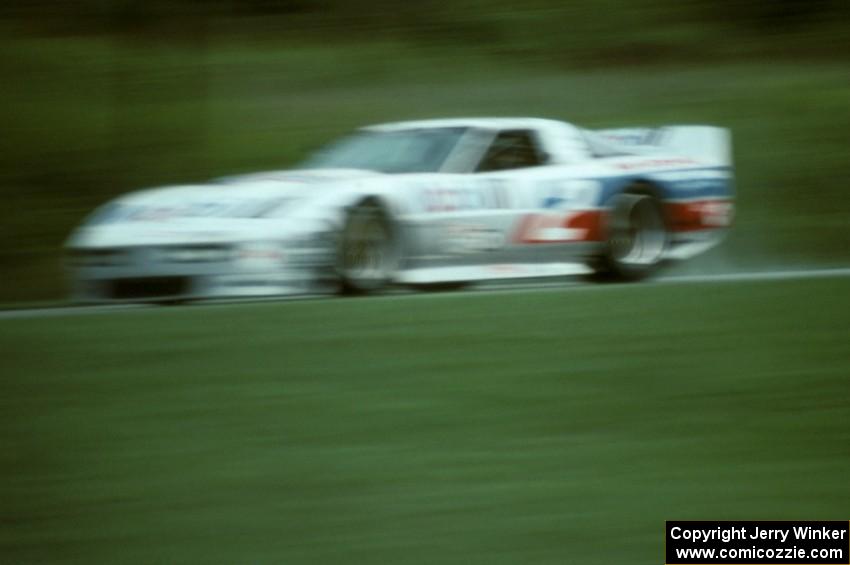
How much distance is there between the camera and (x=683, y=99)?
1947cm

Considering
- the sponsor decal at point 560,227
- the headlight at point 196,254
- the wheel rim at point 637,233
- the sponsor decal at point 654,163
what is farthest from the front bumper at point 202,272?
the sponsor decal at point 654,163

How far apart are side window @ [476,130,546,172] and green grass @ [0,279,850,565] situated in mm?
2376

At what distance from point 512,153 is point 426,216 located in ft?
3.36

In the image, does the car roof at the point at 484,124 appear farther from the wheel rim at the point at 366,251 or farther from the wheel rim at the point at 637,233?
the wheel rim at the point at 366,251

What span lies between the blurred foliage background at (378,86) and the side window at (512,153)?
9.05 ft

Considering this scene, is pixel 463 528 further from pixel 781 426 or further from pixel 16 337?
pixel 16 337

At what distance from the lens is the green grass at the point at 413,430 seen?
15.7ft

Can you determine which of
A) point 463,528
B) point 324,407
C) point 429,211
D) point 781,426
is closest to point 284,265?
point 429,211

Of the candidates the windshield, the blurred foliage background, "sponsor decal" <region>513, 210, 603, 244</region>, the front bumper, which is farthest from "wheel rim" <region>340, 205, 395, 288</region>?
the blurred foliage background

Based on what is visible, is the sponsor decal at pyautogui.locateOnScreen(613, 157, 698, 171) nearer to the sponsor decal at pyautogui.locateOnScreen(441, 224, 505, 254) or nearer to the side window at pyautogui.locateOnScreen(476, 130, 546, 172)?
the side window at pyautogui.locateOnScreen(476, 130, 546, 172)

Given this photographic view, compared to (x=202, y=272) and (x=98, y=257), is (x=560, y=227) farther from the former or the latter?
(x=98, y=257)

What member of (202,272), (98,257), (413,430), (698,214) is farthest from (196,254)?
(698,214)

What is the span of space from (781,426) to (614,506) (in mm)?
1127

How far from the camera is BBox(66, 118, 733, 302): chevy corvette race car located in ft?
29.8
